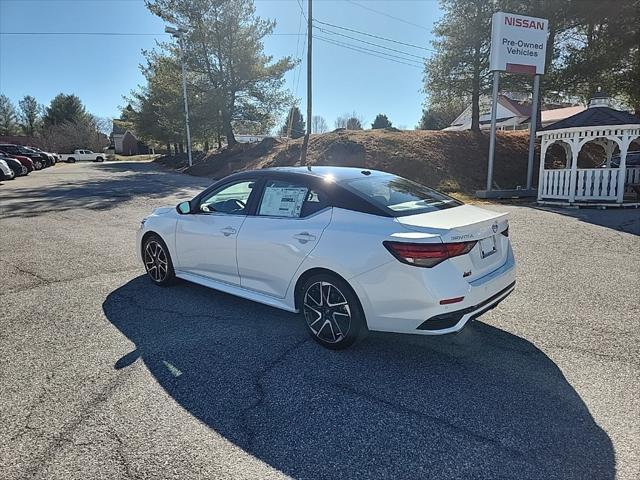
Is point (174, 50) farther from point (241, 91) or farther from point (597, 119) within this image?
point (597, 119)

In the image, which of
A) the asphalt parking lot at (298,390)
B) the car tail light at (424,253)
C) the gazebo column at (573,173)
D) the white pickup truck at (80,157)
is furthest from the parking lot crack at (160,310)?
the white pickup truck at (80,157)

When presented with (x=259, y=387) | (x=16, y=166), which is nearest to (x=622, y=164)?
(x=259, y=387)

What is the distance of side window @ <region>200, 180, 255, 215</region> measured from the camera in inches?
171

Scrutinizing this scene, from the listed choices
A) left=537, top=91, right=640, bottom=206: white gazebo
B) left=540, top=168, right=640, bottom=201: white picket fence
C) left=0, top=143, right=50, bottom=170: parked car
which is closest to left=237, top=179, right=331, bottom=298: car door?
left=537, top=91, right=640, bottom=206: white gazebo

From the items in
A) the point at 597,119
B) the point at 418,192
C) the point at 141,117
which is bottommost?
the point at 418,192

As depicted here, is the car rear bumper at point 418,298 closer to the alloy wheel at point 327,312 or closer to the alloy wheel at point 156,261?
the alloy wheel at point 327,312

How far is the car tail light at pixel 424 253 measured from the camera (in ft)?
9.89

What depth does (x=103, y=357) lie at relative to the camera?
136 inches

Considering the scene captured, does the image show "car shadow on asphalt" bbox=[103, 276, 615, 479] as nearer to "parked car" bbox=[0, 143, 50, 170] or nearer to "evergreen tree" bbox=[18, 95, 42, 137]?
"parked car" bbox=[0, 143, 50, 170]

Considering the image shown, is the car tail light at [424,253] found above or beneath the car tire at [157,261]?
above

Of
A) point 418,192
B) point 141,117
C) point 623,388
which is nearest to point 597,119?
point 418,192

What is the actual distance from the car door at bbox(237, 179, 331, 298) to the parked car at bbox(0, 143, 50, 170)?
32128 mm

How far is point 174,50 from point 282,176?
3145cm

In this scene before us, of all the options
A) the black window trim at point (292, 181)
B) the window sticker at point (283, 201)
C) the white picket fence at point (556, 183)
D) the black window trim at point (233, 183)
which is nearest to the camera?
the black window trim at point (292, 181)
